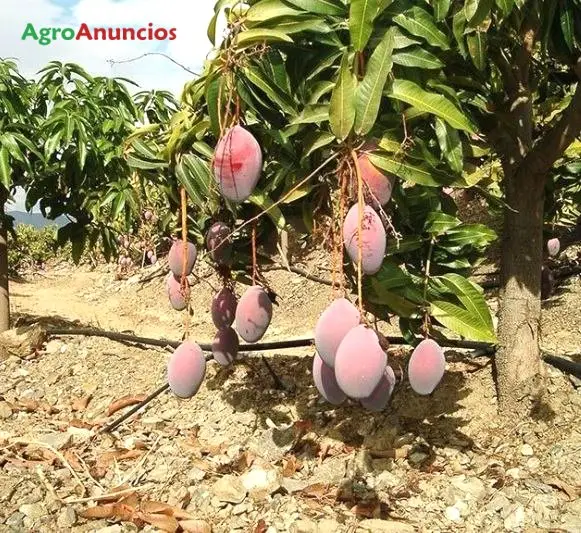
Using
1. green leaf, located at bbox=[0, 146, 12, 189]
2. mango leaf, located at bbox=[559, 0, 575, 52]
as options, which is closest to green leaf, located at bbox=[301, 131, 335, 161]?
mango leaf, located at bbox=[559, 0, 575, 52]

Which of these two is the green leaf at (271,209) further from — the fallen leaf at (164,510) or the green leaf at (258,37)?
the fallen leaf at (164,510)

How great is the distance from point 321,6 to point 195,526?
1396mm

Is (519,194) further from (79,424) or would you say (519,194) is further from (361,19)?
(79,424)

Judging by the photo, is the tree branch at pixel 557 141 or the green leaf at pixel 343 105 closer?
the green leaf at pixel 343 105

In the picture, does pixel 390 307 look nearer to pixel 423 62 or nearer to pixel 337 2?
pixel 423 62

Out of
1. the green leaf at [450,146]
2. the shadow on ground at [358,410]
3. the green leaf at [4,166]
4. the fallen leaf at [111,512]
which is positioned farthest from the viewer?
the green leaf at [4,166]

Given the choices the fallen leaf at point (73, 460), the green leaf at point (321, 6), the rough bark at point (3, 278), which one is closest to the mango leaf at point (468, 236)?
the green leaf at point (321, 6)

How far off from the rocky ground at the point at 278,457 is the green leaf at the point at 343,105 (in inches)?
44.4

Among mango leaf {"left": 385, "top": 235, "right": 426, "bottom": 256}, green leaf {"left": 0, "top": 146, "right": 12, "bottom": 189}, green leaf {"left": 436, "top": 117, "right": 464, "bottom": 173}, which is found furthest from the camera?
green leaf {"left": 0, "top": 146, "right": 12, "bottom": 189}

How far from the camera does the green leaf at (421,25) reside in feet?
4.54

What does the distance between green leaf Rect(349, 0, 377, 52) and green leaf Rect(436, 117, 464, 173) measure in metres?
0.29

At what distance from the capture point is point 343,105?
1.26 meters

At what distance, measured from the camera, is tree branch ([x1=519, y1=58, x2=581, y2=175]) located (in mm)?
1946

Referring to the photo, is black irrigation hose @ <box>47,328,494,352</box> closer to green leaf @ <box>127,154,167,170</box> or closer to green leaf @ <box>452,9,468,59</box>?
green leaf @ <box>127,154,167,170</box>
